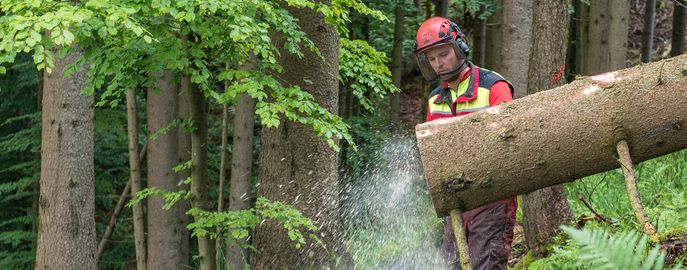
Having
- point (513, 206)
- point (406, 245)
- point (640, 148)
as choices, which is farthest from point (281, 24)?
point (640, 148)

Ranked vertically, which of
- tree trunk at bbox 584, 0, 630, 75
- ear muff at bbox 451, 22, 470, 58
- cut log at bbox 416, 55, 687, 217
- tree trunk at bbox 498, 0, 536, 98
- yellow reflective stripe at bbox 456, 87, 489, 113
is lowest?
cut log at bbox 416, 55, 687, 217

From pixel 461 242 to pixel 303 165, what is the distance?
416 centimetres

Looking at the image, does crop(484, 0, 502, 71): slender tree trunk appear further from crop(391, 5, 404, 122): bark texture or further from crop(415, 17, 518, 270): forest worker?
crop(415, 17, 518, 270): forest worker

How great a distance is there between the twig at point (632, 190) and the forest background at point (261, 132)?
8.3 inches

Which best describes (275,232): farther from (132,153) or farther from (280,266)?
(132,153)

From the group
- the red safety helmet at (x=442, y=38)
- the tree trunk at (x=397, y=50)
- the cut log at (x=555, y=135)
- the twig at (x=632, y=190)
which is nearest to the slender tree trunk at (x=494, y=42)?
the tree trunk at (x=397, y=50)

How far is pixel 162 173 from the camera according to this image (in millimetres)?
12281

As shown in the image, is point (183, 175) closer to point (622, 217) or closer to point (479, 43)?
point (479, 43)

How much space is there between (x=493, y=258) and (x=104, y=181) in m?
11.2

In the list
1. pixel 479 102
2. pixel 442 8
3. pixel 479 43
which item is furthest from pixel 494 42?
pixel 479 102

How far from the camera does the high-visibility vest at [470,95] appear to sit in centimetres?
514

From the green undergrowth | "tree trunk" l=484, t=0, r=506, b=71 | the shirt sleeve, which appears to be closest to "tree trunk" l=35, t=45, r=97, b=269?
the green undergrowth

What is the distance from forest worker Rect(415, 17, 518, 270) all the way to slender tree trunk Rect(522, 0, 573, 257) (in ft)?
4.43

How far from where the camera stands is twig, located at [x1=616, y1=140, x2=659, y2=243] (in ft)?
12.7
